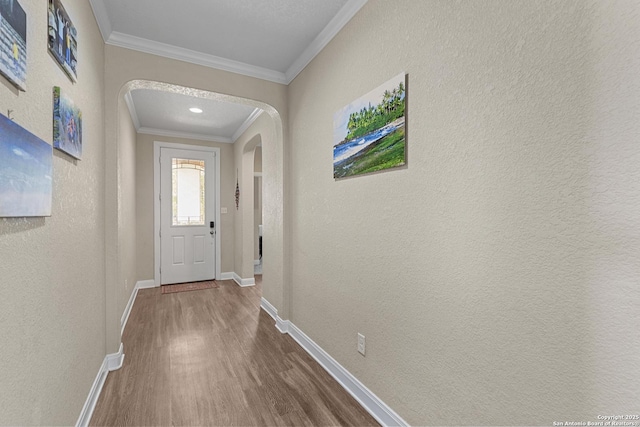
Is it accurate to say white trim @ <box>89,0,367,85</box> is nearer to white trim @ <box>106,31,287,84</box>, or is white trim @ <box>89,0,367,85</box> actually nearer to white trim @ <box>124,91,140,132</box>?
white trim @ <box>106,31,287,84</box>

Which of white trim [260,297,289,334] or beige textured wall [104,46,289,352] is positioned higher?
beige textured wall [104,46,289,352]

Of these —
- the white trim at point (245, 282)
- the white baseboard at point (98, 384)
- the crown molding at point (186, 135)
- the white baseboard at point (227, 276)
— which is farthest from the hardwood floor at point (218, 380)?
the crown molding at point (186, 135)

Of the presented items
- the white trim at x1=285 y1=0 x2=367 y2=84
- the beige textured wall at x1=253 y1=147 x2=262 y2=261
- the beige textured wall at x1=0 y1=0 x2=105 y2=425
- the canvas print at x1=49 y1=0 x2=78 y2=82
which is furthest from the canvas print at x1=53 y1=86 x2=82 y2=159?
the beige textured wall at x1=253 y1=147 x2=262 y2=261

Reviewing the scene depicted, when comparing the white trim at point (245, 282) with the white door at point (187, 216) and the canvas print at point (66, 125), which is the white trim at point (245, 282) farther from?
the canvas print at point (66, 125)

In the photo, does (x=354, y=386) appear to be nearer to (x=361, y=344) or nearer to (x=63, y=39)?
(x=361, y=344)

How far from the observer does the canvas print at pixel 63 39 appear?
1.18m

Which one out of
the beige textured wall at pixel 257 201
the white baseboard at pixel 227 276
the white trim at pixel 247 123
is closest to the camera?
the white trim at pixel 247 123

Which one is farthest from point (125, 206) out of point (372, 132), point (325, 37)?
point (372, 132)

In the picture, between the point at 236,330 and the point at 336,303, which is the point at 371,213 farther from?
the point at 236,330

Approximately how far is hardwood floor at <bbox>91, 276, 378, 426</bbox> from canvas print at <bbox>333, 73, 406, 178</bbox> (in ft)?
4.97

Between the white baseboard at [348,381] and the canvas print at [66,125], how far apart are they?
2.08 meters

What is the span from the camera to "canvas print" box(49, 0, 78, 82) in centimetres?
118

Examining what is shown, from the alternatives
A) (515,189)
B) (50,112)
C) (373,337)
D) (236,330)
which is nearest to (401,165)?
(515,189)

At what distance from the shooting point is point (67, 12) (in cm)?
137
